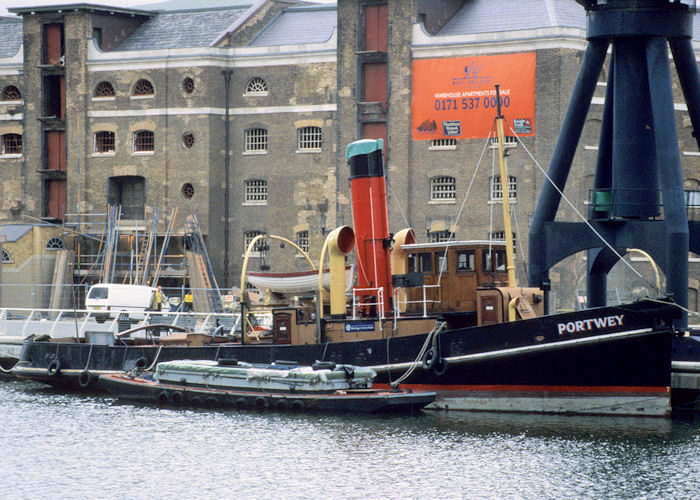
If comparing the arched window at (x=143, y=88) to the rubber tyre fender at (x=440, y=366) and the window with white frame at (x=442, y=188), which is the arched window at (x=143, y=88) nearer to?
the window with white frame at (x=442, y=188)

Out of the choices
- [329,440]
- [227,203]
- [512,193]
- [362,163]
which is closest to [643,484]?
[329,440]

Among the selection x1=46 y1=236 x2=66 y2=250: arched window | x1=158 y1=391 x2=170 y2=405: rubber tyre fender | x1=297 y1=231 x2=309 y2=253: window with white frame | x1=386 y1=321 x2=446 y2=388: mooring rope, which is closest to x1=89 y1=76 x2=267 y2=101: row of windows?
x1=297 y1=231 x2=309 y2=253: window with white frame

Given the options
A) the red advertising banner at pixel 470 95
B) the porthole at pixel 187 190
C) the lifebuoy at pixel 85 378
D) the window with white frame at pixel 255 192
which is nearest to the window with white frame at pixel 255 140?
the window with white frame at pixel 255 192

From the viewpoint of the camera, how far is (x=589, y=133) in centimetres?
5466

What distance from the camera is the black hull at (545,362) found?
30.7 m

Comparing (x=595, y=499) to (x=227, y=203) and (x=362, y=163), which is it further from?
(x=227, y=203)

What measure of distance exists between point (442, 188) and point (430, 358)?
80.5 ft

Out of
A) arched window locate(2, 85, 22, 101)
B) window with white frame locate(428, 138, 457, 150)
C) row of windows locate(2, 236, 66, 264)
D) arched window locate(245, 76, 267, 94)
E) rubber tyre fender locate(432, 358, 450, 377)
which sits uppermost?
arched window locate(2, 85, 22, 101)

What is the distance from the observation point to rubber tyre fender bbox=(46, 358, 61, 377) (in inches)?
1499

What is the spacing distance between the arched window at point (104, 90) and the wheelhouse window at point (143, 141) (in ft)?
8.00

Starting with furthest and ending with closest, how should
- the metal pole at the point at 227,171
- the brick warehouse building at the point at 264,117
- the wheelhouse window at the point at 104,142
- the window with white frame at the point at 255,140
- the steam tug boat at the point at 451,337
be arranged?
the wheelhouse window at the point at 104,142 < the window with white frame at the point at 255,140 < the metal pole at the point at 227,171 < the brick warehouse building at the point at 264,117 < the steam tug boat at the point at 451,337

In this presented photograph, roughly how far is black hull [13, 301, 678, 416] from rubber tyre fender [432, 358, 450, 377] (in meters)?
0.03

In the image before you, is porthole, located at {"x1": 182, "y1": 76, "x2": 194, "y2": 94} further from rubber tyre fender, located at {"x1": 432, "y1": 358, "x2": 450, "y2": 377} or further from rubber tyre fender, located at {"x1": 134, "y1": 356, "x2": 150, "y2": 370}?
rubber tyre fender, located at {"x1": 432, "y1": 358, "x2": 450, "y2": 377}

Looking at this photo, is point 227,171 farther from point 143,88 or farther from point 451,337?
point 451,337
